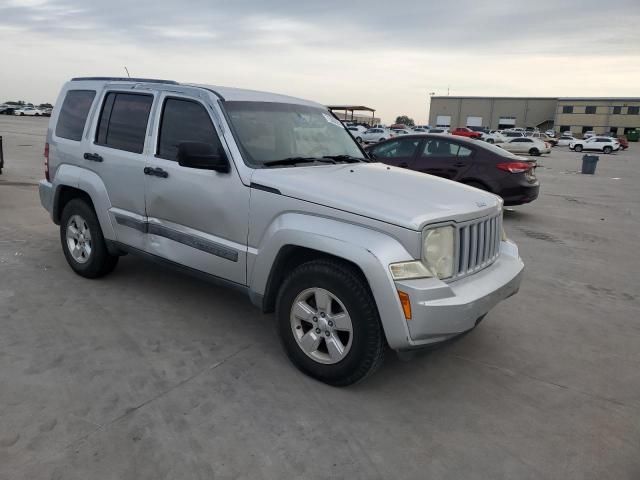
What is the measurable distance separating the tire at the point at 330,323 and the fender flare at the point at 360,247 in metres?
0.11

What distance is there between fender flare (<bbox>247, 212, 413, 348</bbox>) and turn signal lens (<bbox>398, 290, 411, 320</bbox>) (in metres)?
0.02

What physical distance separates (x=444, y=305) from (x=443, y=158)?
6.79 metres

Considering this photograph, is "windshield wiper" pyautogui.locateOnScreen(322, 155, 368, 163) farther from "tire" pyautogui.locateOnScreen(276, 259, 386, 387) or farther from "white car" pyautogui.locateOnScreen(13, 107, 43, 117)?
"white car" pyautogui.locateOnScreen(13, 107, 43, 117)

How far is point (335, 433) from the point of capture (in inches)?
116

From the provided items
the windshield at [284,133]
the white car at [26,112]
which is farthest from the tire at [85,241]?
the white car at [26,112]

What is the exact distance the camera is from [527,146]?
35531 millimetres

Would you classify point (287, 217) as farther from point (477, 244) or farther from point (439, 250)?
point (477, 244)

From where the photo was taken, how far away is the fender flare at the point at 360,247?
2.97m

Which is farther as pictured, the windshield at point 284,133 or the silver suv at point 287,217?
the windshield at point 284,133

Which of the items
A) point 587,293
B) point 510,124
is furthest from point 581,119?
point 587,293

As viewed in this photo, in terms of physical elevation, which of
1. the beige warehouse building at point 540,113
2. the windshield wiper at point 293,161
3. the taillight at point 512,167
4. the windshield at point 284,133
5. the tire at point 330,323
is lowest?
the tire at point 330,323

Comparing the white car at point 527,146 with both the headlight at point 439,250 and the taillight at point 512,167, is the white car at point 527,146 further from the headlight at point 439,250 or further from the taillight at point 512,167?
the headlight at point 439,250

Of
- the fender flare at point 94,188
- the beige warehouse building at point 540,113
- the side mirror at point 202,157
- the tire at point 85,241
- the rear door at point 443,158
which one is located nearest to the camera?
the side mirror at point 202,157

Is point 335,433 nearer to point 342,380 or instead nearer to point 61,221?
point 342,380
